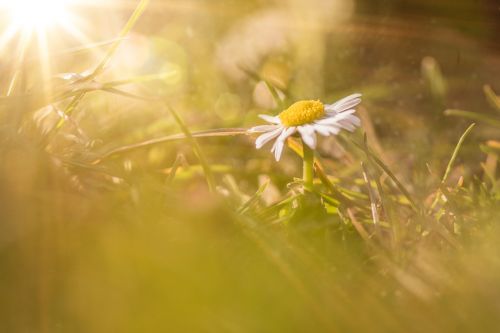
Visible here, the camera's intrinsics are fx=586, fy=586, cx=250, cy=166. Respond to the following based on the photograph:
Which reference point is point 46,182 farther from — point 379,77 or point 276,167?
point 379,77

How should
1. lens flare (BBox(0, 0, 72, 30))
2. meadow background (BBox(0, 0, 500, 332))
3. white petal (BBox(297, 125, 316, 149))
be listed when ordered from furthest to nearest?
lens flare (BBox(0, 0, 72, 30)) < white petal (BBox(297, 125, 316, 149)) < meadow background (BBox(0, 0, 500, 332))

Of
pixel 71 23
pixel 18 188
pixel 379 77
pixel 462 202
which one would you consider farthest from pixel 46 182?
pixel 379 77

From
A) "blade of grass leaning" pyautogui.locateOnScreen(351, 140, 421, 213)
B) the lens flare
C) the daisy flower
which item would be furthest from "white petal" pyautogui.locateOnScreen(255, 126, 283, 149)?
the lens flare

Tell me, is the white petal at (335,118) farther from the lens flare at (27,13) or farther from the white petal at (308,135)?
the lens flare at (27,13)

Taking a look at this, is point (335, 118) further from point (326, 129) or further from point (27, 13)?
point (27, 13)

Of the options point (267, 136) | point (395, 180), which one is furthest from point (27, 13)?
point (395, 180)

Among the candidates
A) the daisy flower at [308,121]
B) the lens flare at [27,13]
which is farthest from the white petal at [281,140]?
the lens flare at [27,13]

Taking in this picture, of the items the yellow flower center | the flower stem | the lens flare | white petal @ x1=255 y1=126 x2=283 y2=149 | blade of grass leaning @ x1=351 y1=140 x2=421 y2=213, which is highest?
the lens flare

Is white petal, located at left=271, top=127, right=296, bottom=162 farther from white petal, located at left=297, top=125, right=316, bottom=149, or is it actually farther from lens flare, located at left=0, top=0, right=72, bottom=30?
lens flare, located at left=0, top=0, right=72, bottom=30
